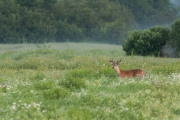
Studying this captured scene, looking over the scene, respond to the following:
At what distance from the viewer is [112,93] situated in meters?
13.1

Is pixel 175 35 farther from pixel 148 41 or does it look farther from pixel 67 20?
pixel 67 20

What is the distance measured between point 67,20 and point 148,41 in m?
32.0

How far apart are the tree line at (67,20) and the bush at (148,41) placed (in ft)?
75.9

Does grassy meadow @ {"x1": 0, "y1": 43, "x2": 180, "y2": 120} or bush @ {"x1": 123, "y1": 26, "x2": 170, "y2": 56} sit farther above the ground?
bush @ {"x1": 123, "y1": 26, "x2": 170, "y2": 56}

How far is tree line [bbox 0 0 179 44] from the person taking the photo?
6044cm

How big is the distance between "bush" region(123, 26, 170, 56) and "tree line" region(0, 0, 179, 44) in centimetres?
2313

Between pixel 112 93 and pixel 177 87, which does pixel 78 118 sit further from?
pixel 177 87

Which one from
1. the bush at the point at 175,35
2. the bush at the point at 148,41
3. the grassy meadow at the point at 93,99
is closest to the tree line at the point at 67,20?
the bush at the point at 148,41

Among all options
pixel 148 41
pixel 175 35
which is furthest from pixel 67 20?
pixel 175 35

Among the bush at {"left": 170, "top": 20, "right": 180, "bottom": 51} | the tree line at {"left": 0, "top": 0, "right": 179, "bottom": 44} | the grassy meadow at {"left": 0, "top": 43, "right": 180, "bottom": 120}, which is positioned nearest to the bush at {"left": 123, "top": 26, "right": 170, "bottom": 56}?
the bush at {"left": 170, "top": 20, "right": 180, "bottom": 51}

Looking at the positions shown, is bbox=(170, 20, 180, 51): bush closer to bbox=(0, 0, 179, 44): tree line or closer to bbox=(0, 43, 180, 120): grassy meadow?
bbox=(0, 43, 180, 120): grassy meadow

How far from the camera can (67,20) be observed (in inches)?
2606

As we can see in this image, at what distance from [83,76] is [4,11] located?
156 ft

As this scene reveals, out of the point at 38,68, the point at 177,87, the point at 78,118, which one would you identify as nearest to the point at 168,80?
the point at 177,87
